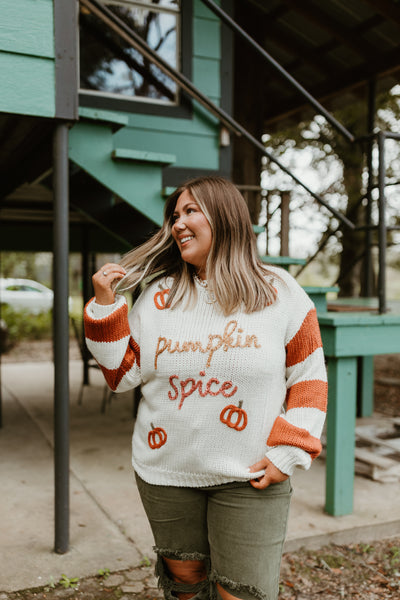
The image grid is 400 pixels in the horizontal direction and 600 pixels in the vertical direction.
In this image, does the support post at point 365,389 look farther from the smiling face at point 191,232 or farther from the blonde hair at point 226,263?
the smiling face at point 191,232

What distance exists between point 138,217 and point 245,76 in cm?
362

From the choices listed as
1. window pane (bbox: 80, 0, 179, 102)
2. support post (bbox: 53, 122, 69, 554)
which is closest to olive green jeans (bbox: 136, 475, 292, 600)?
support post (bbox: 53, 122, 69, 554)

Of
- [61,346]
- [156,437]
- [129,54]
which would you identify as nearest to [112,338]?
[156,437]

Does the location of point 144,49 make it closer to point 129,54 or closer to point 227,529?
point 129,54

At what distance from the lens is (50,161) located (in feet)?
11.8

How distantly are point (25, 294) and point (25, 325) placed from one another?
11.8 feet

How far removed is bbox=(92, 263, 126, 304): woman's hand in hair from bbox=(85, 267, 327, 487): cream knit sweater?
1.1 inches

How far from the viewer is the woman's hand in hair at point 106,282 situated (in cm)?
182

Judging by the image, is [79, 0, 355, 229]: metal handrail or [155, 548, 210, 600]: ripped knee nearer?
[155, 548, 210, 600]: ripped knee

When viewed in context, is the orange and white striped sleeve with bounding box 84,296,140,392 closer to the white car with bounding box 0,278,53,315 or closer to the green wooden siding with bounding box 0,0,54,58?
the green wooden siding with bounding box 0,0,54,58

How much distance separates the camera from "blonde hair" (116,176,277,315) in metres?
1.76

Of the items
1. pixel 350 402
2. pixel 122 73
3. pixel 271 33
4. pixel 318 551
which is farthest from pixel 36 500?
pixel 271 33

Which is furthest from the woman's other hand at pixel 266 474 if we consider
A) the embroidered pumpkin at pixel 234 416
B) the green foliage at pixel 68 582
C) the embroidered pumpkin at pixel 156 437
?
the green foliage at pixel 68 582

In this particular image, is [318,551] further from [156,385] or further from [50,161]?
[50,161]
